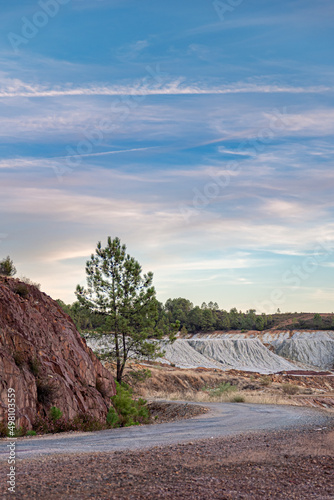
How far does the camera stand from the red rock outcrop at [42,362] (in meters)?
14.9

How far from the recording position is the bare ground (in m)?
6.50

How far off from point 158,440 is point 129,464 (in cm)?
Result: 407

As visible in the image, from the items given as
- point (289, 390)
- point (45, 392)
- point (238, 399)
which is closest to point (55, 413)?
point (45, 392)

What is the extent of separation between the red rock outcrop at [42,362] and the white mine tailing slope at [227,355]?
5929 cm

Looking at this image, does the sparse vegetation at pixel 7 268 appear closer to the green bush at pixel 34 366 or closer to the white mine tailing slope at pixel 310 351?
the green bush at pixel 34 366

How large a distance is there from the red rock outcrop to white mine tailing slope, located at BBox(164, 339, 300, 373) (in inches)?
2334

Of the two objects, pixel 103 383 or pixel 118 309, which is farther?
pixel 118 309

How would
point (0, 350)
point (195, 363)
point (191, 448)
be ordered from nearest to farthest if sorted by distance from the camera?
point (191, 448) → point (0, 350) → point (195, 363)

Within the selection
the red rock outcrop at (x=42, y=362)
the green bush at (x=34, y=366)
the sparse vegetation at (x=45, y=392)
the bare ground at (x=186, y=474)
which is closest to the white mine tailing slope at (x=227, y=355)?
the red rock outcrop at (x=42, y=362)

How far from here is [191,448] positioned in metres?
10.0

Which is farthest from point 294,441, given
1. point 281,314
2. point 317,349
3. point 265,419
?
point 281,314

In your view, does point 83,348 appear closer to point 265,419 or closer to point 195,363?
point 265,419

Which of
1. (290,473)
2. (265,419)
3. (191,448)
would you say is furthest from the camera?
(265,419)

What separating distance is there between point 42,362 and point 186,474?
34.0 ft
